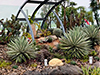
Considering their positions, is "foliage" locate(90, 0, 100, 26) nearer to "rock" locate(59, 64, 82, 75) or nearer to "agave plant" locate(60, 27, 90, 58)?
"agave plant" locate(60, 27, 90, 58)

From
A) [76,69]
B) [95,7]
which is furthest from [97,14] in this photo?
[76,69]

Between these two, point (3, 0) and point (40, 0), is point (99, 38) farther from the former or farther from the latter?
point (3, 0)

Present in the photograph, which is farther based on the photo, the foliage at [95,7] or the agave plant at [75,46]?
the foliage at [95,7]

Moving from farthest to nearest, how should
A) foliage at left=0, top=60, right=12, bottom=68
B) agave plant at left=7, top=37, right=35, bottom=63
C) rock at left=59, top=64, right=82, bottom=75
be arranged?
agave plant at left=7, top=37, right=35, bottom=63, foliage at left=0, top=60, right=12, bottom=68, rock at left=59, top=64, right=82, bottom=75

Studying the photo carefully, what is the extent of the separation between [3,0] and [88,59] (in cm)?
686

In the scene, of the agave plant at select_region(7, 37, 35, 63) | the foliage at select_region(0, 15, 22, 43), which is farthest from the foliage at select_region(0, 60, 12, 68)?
the foliage at select_region(0, 15, 22, 43)

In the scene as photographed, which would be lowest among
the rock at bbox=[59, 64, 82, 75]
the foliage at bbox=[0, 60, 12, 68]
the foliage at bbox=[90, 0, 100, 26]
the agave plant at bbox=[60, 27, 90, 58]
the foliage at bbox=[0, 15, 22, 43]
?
the rock at bbox=[59, 64, 82, 75]

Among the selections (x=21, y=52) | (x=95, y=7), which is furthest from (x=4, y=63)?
(x=95, y=7)

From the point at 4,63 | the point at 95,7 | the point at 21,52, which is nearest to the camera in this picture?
the point at 4,63

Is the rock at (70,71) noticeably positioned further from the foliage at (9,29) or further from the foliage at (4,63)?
the foliage at (9,29)

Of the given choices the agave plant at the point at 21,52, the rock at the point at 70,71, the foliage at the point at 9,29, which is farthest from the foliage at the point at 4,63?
the rock at the point at 70,71

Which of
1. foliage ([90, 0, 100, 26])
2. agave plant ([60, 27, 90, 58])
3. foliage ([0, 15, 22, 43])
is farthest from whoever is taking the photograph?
foliage ([90, 0, 100, 26])

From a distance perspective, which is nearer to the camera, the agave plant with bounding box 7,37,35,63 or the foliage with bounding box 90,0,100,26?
the agave plant with bounding box 7,37,35,63

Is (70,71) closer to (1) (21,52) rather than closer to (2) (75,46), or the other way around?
(2) (75,46)
